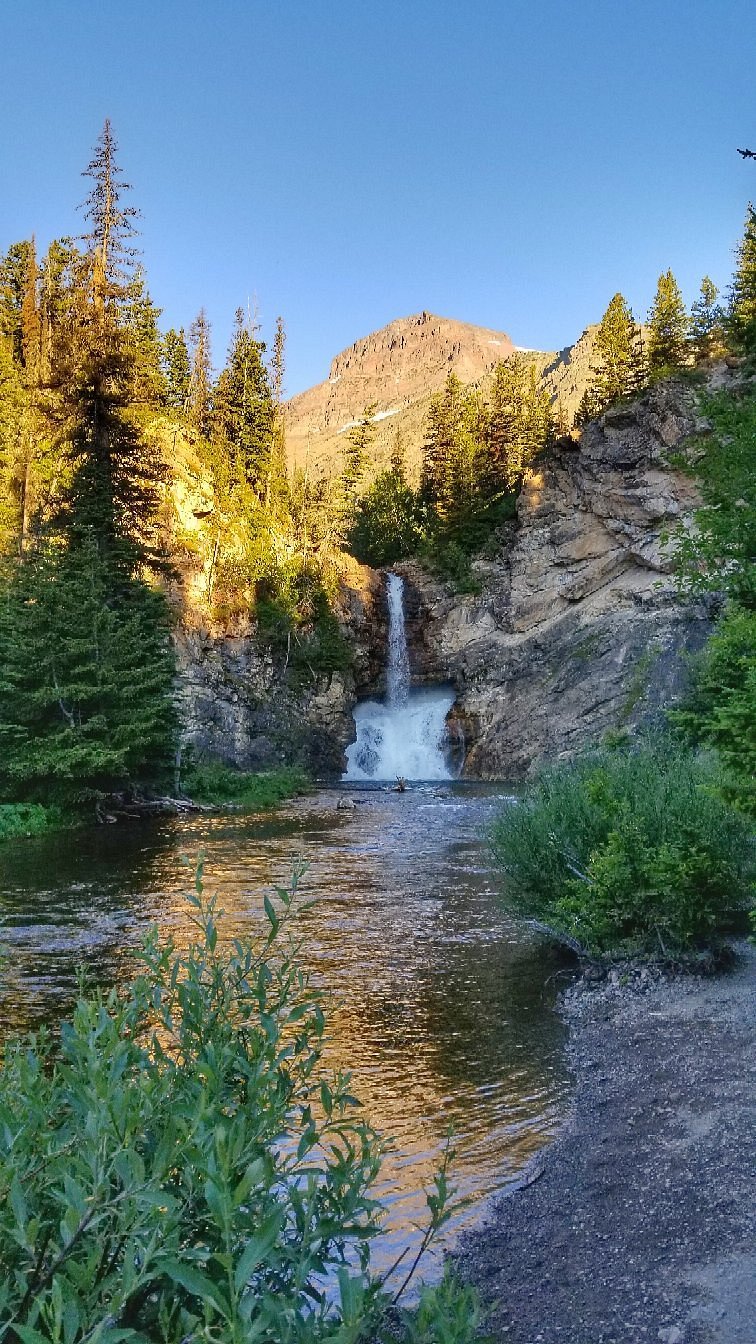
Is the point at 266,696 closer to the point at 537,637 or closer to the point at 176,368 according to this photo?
the point at 537,637

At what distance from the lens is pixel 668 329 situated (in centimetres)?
5312

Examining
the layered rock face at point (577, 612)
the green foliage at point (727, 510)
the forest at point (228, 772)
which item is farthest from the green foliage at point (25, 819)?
the layered rock face at point (577, 612)

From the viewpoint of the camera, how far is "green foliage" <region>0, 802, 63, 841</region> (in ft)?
75.2

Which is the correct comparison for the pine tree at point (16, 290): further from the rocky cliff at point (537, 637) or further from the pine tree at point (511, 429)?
the pine tree at point (511, 429)

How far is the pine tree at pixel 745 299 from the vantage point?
45.7 meters

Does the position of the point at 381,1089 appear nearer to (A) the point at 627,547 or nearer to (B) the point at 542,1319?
(B) the point at 542,1319

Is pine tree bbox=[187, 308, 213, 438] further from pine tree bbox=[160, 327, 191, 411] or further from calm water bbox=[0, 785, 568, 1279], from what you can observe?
calm water bbox=[0, 785, 568, 1279]

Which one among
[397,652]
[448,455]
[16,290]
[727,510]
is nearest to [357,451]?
[448,455]

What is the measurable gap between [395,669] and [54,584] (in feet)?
93.5

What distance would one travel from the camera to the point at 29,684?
2698 centimetres

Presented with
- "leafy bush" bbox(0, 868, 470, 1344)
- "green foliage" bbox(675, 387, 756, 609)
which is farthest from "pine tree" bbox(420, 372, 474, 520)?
"leafy bush" bbox(0, 868, 470, 1344)

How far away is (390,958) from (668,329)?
51390 millimetres

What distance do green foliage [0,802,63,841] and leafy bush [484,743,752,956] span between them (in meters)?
15.6

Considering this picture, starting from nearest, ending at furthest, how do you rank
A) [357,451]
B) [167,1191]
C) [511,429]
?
[167,1191] < [511,429] < [357,451]
